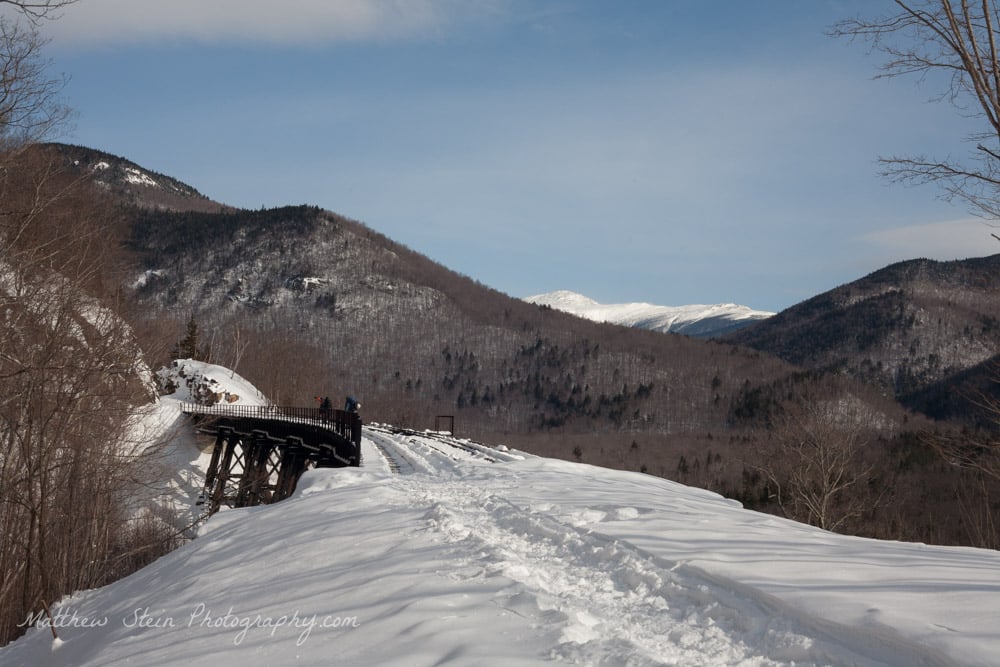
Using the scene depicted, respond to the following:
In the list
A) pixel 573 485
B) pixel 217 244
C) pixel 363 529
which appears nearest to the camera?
pixel 363 529

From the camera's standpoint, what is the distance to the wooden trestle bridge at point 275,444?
23302 mm

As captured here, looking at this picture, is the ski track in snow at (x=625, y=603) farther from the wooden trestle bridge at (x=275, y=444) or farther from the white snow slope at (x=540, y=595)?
the wooden trestle bridge at (x=275, y=444)

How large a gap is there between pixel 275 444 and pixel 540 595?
102ft

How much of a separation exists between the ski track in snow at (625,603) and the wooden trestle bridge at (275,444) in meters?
12.1

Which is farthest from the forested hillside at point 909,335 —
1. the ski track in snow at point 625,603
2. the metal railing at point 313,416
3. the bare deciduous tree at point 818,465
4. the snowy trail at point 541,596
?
the ski track in snow at point 625,603

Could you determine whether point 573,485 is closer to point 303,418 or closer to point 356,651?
point 356,651

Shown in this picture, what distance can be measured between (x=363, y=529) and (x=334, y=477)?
262 inches

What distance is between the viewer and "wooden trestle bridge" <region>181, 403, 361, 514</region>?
917 inches

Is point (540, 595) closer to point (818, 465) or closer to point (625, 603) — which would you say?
point (625, 603)

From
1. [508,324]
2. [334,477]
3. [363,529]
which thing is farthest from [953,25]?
[508,324]

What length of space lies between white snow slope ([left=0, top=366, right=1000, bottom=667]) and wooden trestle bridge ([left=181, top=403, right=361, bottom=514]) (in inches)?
410

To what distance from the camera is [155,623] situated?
281 inches

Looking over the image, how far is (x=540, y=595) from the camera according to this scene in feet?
18.2

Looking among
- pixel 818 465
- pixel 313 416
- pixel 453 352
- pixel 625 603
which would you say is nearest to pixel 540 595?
pixel 625 603
